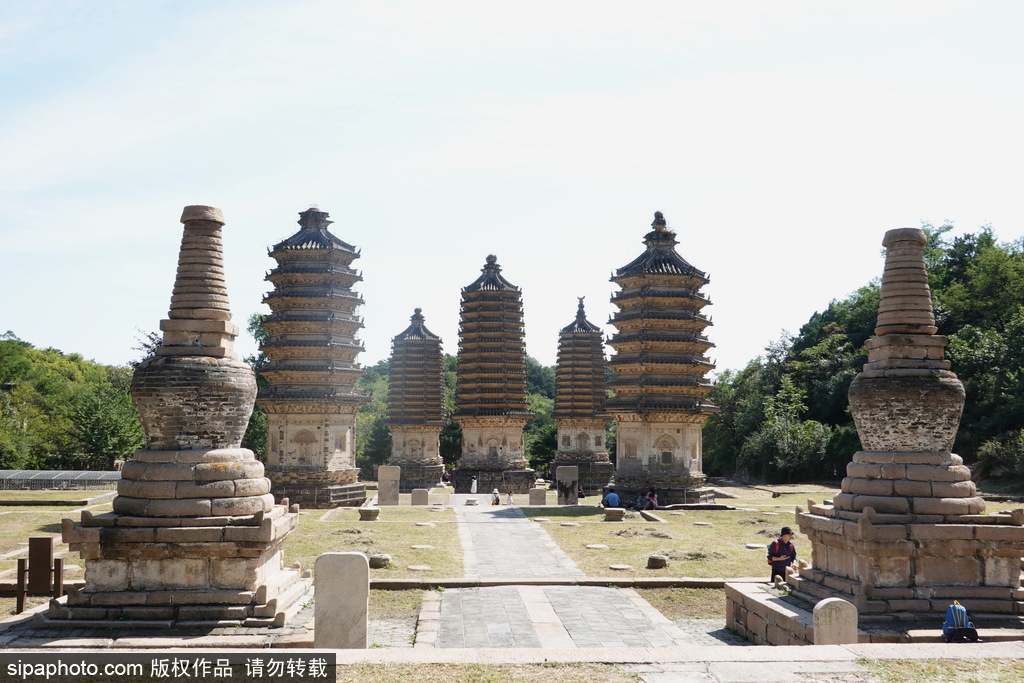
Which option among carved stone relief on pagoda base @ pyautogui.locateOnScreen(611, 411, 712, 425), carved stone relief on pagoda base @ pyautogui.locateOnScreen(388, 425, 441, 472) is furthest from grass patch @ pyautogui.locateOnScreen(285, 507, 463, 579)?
carved stone relief on pagoda base @ pyautogui.locateOnScreen(388, 425, 441, 472)

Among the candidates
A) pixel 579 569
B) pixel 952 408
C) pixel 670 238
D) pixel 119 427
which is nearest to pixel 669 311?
pixel 670 238

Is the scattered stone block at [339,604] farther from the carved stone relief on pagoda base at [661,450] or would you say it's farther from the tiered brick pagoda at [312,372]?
the carved stone relief on pagoda base at [661,450]

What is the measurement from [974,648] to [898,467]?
414cm

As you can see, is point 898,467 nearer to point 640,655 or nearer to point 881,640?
point 881,640

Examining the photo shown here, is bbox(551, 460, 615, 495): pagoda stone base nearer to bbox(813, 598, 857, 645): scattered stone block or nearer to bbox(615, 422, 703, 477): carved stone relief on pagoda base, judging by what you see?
bbox(615, 422, 703, 477): carved stone relief on pagoda base

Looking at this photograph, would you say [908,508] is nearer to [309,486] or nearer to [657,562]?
[657,562]

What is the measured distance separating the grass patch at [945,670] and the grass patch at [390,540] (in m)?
11.1

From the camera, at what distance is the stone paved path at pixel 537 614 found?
13.5m

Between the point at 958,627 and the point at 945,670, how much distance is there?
269 centimetres

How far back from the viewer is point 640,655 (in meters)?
9.88

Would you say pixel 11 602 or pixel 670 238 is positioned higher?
pixel 670 238

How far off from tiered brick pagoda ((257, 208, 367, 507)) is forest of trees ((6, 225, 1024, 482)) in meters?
13.5

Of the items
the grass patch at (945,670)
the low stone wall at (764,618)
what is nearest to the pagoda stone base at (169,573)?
the low stone wall at (764,618)

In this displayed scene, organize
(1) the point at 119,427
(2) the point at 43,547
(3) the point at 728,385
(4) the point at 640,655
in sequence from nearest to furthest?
1. (4) the point at 640,655
2. (2) the point at 43,547
3. (1) the point at 119,427
4. (3) the point at 728,385
